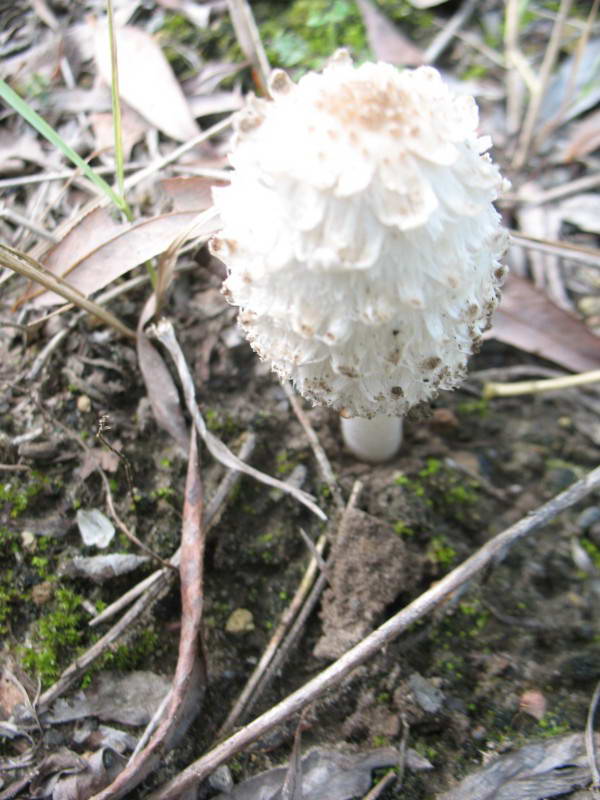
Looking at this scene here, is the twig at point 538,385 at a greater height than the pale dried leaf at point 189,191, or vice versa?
the pale dried leaf at point 189,191

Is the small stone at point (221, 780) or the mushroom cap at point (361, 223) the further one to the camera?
the small stone at point (221, 780)

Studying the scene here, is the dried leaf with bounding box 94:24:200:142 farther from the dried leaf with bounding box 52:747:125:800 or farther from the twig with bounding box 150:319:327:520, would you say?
the dried leaf with bounding box 52:747:125:800

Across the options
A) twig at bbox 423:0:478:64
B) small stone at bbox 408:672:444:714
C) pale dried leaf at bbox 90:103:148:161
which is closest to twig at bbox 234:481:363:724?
small stone at bbox 408:672:444:714

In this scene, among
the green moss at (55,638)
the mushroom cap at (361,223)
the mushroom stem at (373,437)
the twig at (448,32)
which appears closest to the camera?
the mushroom cap at (361,223)

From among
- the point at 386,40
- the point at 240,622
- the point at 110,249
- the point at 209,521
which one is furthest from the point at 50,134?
the point at 386,40

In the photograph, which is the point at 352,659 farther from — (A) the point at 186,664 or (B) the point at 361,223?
(B) the point at 361,223

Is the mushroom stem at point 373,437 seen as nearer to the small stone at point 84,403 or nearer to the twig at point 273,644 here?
the twig at point 273,644

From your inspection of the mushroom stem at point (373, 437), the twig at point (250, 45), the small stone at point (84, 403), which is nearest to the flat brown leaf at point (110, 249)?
the small stone at point (84, 403)

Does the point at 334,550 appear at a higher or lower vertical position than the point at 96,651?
lower
